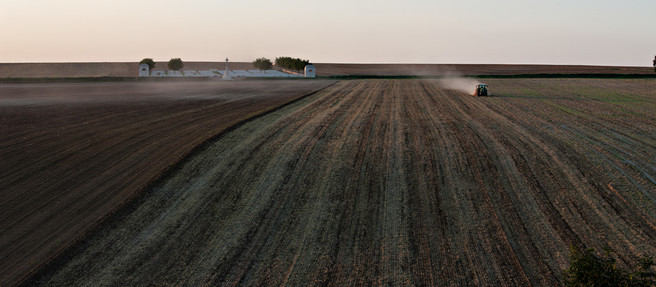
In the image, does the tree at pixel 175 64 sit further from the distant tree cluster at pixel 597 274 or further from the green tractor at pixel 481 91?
the distant tree cluster at pixel 597 274

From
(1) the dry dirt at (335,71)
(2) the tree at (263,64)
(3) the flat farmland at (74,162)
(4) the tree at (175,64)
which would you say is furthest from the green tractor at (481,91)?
(4) the tree at (175,64)

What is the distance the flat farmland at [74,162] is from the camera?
1000 centimetres

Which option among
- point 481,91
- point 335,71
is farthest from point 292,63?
point 481,91

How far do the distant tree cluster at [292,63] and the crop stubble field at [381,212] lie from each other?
235ft

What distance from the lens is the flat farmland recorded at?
10.0 m

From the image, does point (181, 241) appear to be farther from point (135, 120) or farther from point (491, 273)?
point (135, 120)

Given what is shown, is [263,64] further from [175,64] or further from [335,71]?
[175,64]

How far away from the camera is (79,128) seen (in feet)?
69.4

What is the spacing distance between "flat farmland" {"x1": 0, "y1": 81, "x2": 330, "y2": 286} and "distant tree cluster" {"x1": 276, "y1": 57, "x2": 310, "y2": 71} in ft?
205

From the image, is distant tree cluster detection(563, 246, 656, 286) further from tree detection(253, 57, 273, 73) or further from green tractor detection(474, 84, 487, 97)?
tree detection(253, 57, 273, 73)

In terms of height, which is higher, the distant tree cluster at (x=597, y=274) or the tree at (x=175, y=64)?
the tree at (x=175, y=64)

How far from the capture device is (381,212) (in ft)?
36.3

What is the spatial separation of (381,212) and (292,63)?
83.8 m

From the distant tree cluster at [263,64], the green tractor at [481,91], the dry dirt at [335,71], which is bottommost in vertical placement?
the green tractor at [481,91]
